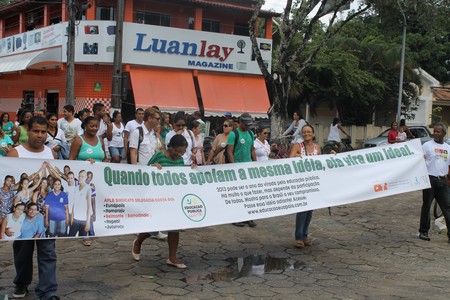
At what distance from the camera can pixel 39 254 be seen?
4434 mm

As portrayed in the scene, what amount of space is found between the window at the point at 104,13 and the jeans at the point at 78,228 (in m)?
17.5

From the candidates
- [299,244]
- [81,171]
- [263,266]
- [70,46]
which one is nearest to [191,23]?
[70,46]

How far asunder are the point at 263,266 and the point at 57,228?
8.45 ft

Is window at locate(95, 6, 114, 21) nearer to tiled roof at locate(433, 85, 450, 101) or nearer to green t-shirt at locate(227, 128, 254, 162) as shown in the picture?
green t-shirt at locate(227, 128, 254, 162)

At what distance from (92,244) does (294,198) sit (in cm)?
270

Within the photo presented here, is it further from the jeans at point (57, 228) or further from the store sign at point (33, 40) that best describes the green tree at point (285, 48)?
the jeans at point (57, 228)

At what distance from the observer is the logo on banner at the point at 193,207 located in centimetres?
560

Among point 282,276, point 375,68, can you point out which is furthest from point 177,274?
point 375,68

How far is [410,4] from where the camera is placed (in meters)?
17.8

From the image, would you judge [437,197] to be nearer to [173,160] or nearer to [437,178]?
[437,178]

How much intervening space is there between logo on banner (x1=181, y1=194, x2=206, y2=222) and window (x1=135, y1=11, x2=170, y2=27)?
57.2 ft

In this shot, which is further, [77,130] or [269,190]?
[77,130]

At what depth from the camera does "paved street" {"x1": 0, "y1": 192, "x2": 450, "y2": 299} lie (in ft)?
17.0

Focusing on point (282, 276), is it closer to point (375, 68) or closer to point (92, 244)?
point (92, 244)
